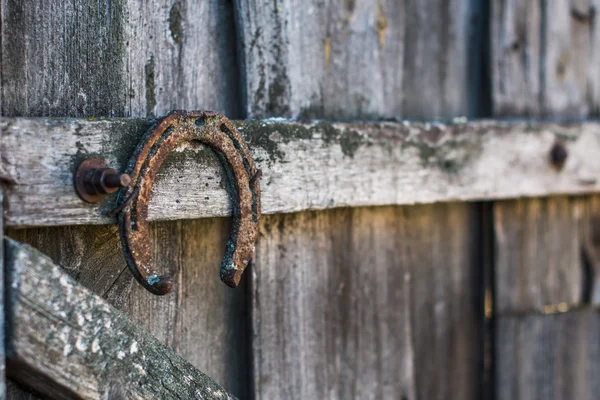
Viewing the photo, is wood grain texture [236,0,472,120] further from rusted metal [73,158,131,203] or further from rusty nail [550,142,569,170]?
rusted metal [73,158,131,203]

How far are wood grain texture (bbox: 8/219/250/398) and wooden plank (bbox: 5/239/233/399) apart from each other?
0.14m

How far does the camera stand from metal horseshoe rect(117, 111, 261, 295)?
79cm

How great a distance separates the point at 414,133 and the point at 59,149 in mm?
707

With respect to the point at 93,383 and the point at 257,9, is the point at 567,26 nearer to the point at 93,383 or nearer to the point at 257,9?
the point at 257,9

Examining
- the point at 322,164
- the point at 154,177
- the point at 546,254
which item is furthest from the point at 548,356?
the point at 154,177

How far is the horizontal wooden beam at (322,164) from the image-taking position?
752 mm

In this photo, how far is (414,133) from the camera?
1.23m

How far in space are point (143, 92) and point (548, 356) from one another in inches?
48.8

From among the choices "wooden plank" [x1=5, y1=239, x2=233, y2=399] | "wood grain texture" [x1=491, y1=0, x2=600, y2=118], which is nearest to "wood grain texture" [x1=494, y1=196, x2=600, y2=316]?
"wood grain texture" [x1=491, y1=0, x2=600, y2=118]

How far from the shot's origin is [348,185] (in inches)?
44.4

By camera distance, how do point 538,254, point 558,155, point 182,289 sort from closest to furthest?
1. point 182,289
2. point 558,155
3. point 538,254

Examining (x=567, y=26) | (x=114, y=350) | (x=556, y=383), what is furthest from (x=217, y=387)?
(x=567, y=26)

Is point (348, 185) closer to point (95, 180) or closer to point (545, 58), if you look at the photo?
point (95, 180)

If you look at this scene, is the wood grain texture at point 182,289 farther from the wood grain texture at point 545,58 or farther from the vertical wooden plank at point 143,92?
the wood grain texture at point 545,58
